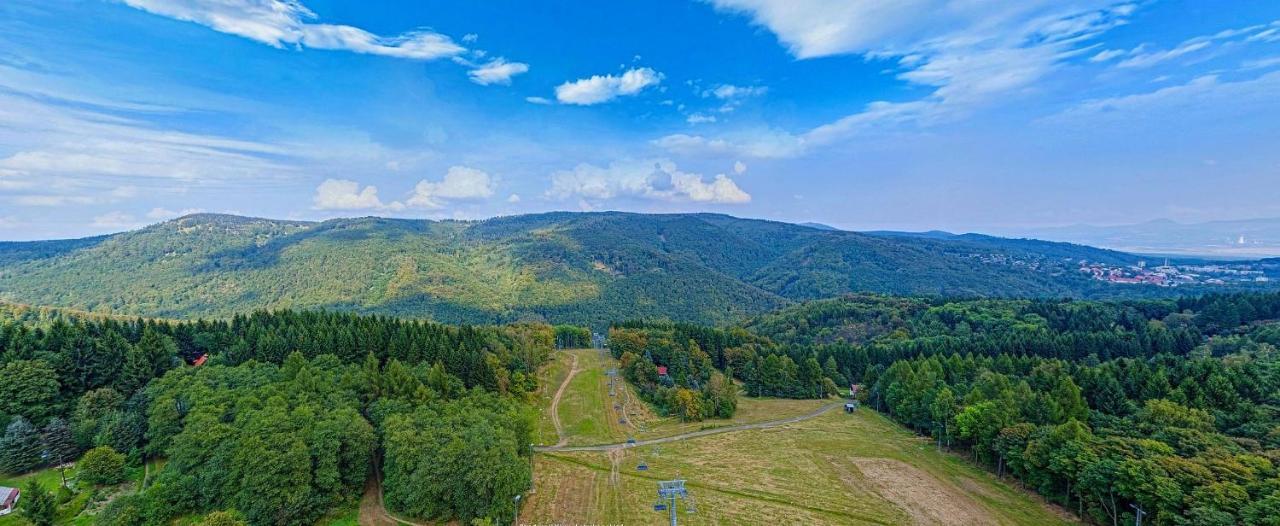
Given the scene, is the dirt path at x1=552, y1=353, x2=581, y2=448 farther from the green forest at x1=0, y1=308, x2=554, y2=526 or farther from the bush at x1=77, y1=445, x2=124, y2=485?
the bush at x1=77, y1=445, x2=124, y2=485

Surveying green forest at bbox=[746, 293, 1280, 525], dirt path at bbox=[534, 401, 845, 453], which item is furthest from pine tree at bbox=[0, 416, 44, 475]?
green forest at bbox=[746, 293, 1280, 525]

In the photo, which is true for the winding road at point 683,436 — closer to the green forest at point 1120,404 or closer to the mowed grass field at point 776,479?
the mowed grass field at point 776,479

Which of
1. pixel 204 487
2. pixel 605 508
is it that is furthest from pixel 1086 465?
pixel 204 487

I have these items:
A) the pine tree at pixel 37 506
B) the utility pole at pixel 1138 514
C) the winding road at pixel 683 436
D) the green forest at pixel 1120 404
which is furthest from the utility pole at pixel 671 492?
the pine tree at pixel 37 506

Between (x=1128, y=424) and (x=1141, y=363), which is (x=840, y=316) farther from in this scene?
(x=1128, y=424)

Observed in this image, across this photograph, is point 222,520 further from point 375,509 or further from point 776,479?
point 776,479
